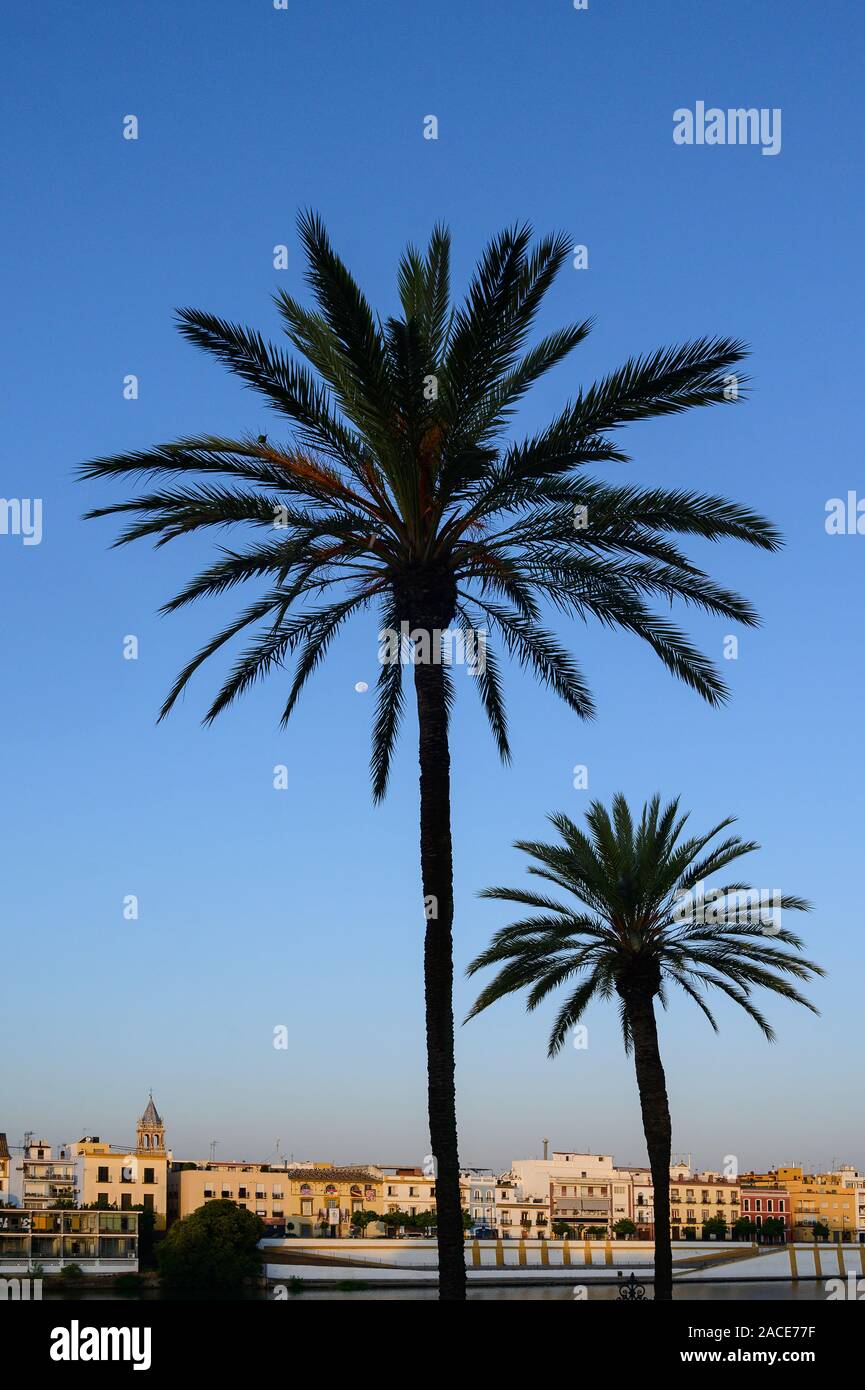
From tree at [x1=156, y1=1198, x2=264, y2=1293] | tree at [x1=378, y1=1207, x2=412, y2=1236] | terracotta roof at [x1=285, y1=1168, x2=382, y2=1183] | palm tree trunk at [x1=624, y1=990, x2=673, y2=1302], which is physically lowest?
tree at [x1=378, y1=1207, x2=412, y2=1236]

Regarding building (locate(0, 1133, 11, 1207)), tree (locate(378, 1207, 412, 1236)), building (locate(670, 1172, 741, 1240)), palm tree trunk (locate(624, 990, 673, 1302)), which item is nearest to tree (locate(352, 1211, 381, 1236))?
tree (locate(378, 1207, 412, 1236))

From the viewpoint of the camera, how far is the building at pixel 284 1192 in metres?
95.5

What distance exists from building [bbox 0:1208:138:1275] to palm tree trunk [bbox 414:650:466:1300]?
56.6 metres

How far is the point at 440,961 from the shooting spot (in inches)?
655

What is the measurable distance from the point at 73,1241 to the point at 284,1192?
22.5 metres

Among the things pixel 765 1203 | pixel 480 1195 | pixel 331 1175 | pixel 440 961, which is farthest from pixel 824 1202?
pixel 440 961

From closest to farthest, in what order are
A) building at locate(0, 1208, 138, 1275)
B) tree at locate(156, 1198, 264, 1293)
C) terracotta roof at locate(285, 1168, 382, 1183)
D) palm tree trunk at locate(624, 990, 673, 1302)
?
palm tree trunk at locate(624, 990, 673, 1302)
tree at locate(156, 1198, 264, 1293)
building at locate(0, 1208, 138, 1275)
terracotta roof at locate(285, 1168, 382, 1183)

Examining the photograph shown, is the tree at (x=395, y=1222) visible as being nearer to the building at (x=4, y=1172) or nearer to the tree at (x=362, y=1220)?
the tree at (x=362, y=1220)

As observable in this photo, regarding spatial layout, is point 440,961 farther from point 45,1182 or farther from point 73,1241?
point 45,1182

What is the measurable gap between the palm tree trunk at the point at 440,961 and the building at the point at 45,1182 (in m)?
87.1

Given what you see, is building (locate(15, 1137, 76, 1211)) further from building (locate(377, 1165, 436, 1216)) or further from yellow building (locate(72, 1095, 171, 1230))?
building (locate(377, 1165, 436, 1216))

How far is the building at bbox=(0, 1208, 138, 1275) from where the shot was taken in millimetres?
71812
